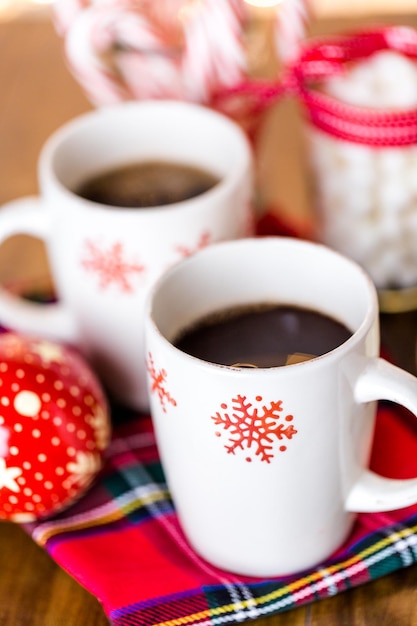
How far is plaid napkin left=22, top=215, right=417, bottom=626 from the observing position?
19.8 inches

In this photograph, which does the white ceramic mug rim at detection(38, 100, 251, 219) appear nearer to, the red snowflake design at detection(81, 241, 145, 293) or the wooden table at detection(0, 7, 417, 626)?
the red snowflake design at detection(81, 241, 145, 293)

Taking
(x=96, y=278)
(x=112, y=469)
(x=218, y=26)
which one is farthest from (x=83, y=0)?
(x=112, y=469)

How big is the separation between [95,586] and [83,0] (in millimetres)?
423

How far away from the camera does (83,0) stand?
69cm

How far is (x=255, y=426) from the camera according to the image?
0.45 m

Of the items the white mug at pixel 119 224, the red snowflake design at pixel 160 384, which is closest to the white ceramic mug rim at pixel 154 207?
the white mug at pixel 119 224

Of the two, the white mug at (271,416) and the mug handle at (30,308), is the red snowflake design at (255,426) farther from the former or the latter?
the mug handle at (30,308)

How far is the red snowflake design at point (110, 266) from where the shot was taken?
588 mm

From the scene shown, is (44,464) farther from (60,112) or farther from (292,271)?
(60,112)

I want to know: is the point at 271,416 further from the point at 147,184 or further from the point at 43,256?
the point at 43,256

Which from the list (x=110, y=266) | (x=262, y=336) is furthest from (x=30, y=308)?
(x=262, y=336)

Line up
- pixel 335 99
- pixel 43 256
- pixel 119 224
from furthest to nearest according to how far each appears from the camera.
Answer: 1. pixel 43 256
2. pixel 335 99
3. pixel 119 224

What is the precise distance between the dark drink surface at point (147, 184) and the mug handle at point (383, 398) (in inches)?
9.7

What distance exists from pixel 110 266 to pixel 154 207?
Result: 0.22 feet
